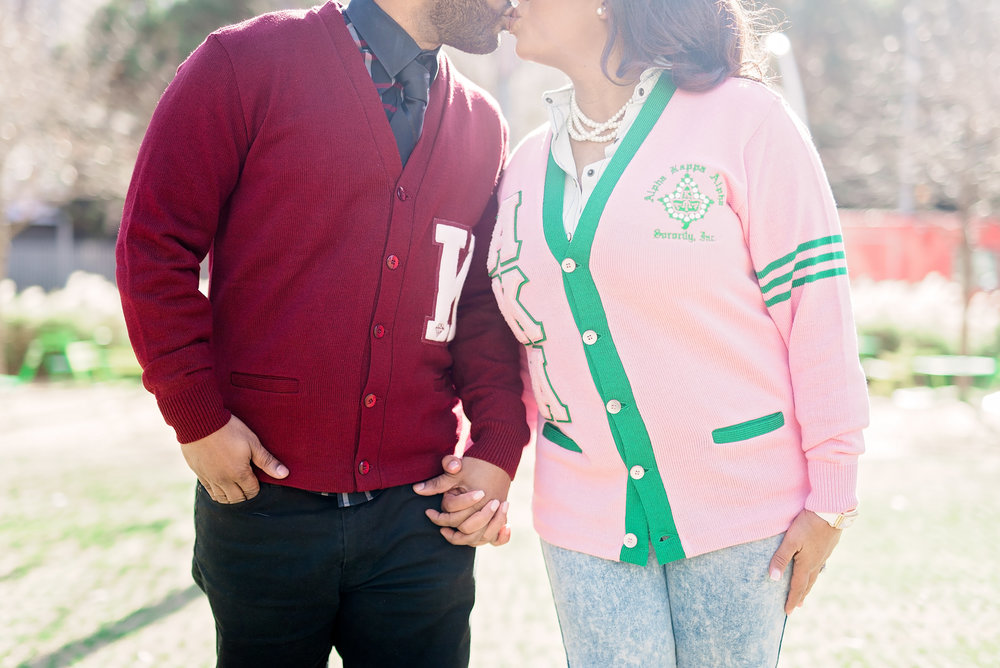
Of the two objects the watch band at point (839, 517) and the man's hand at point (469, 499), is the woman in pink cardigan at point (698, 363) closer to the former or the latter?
the watch band at point (839, 517)

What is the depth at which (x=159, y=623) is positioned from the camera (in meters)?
4.39

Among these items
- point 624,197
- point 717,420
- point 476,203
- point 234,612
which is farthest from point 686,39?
point 234,612

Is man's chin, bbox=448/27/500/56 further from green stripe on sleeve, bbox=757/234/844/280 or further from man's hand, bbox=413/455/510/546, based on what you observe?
man's hand, bbox=413/455/510/546

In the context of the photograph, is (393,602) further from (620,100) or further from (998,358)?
(998,358)

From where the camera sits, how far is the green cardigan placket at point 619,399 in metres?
2.07

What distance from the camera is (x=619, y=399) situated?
2090 millimetres

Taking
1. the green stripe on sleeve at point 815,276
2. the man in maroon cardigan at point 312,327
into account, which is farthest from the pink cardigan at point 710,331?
the man in maroon cardigan at point 312,327

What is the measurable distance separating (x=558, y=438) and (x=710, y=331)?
52cm

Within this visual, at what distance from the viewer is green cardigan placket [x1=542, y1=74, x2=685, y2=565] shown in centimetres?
207

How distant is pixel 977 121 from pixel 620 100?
45.0ft

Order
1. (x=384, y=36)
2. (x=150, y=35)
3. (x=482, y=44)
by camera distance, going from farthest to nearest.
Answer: (x=150, y=35) < (x=482, y=44) < (x=384, y=36)

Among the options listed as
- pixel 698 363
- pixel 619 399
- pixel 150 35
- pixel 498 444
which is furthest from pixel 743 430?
pixel 150 35

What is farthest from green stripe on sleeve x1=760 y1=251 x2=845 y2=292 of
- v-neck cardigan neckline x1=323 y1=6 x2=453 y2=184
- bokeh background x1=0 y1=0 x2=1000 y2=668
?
bokeh background x1=0 y1=0 x2=1000 y2=668

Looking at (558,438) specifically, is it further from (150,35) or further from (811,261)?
(150,35)
